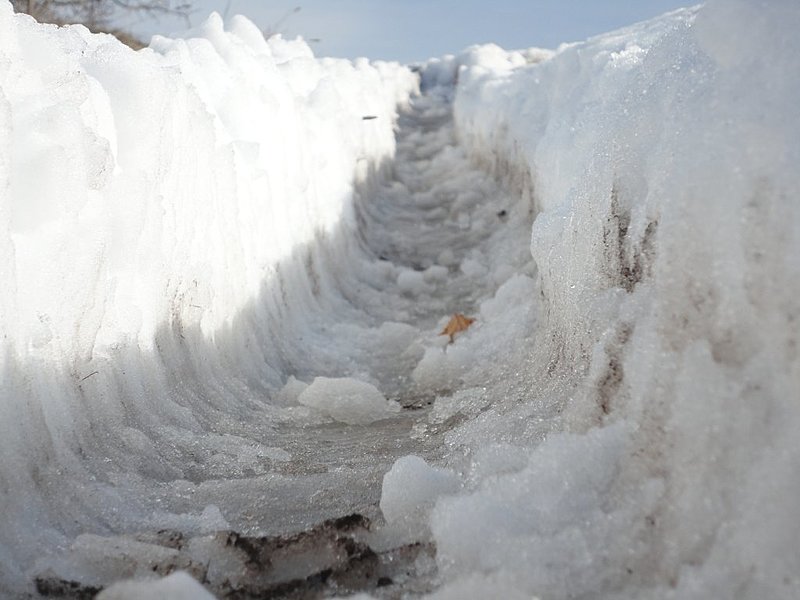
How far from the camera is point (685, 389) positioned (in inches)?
51.8

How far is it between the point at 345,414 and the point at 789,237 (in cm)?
186

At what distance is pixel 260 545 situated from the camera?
5.24 feet

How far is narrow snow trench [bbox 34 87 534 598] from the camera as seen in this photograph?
1514 mm

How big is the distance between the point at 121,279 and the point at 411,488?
1171 millimetres

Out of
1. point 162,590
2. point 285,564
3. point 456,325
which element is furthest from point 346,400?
point 162,590

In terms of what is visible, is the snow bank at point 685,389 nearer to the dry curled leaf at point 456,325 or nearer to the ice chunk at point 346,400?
the ice chunk at point 346,400

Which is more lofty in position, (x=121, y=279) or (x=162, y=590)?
(x=121, y=279)

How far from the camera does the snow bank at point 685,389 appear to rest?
1163 millimetres

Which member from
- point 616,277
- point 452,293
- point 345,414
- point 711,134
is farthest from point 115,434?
point 452,293

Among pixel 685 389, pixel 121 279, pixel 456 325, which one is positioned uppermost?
pixel 121 279

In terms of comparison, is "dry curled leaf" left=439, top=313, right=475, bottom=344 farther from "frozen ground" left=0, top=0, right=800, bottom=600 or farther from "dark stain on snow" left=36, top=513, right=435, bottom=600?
"dark stain on snow" left=36, top=513, right=435, bottom=600

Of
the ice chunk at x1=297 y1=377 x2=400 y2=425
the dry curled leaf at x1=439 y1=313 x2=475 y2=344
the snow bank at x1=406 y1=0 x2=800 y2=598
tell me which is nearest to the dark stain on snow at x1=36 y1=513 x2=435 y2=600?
the snow bank at x1=406 y1=0 x2=800 y2=598

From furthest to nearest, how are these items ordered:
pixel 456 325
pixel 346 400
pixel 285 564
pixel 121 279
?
pixel 456 325 < pixel 346 400 < pixel 121 279 < pixel 285 564

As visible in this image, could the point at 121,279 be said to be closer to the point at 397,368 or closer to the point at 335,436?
the point at 335,436
